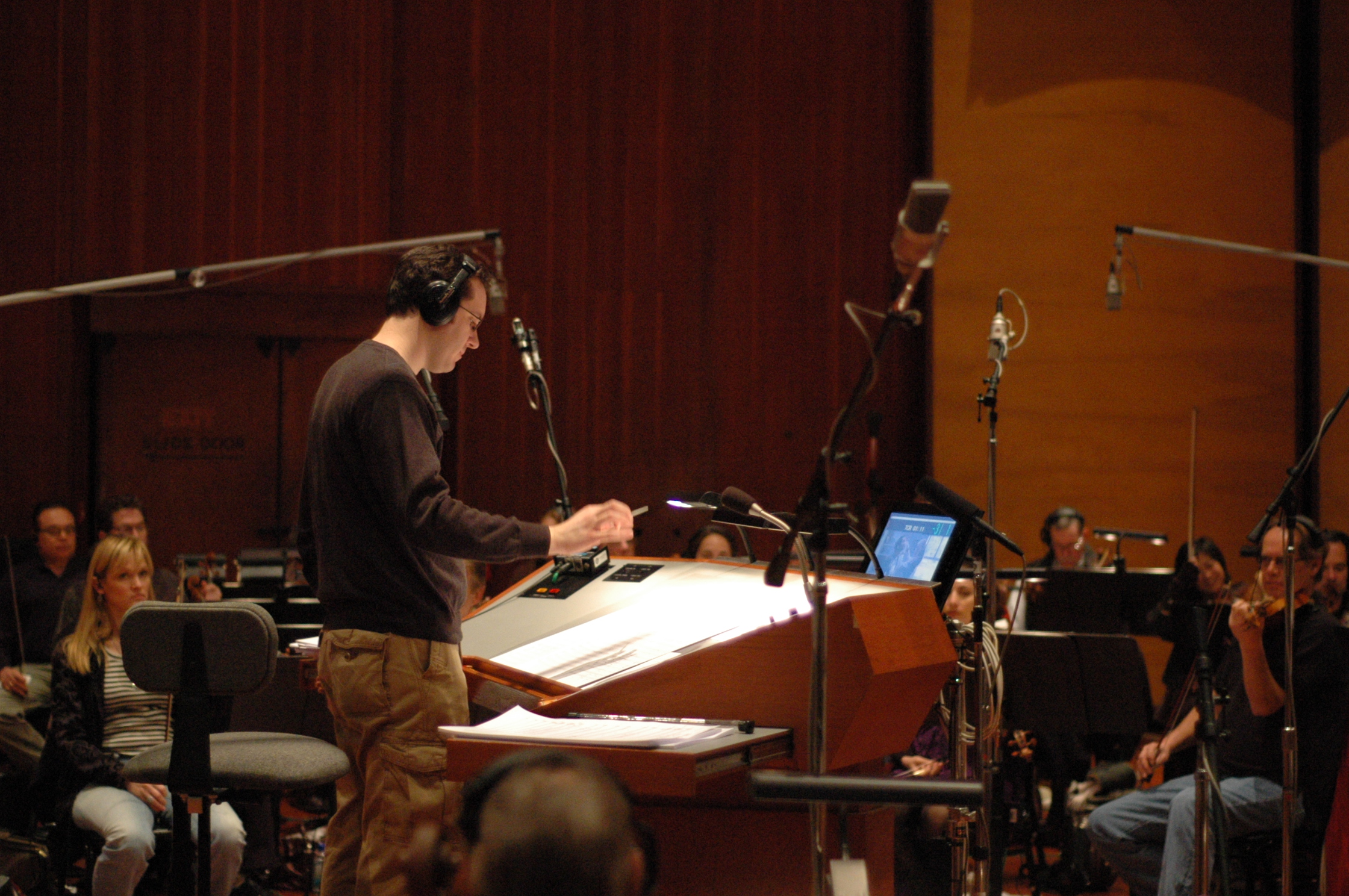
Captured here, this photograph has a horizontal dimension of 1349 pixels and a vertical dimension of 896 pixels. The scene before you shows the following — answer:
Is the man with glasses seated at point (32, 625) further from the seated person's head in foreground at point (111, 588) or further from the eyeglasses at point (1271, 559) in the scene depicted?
the eyeglasses at point (1271, 559)

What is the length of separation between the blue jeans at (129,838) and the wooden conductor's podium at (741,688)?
1.77 metres

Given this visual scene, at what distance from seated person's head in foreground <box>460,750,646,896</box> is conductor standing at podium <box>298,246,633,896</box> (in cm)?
112

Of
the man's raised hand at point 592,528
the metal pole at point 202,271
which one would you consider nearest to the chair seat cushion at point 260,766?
the man's raised hand at point 592,528

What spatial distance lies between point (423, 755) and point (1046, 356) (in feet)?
21.0

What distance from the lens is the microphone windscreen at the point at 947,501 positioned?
2.64 meters

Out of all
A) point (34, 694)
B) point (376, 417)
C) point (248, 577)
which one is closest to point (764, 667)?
point (376, 417)

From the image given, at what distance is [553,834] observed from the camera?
3.53 ft

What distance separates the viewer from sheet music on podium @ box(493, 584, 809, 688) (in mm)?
2320

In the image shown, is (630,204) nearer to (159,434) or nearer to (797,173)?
(797,173)

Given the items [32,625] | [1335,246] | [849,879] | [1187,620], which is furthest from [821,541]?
[1335,246]

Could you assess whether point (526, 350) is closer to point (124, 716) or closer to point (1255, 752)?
point (124, 716)

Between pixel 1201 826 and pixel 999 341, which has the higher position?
pixel 999 341

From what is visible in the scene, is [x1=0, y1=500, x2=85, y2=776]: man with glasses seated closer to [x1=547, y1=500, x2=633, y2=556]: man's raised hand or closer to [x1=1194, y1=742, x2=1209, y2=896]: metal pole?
[x1=547, y1=500, x2=633, y2=556]: man's raised hand

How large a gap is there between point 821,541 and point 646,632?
26.7 inches
